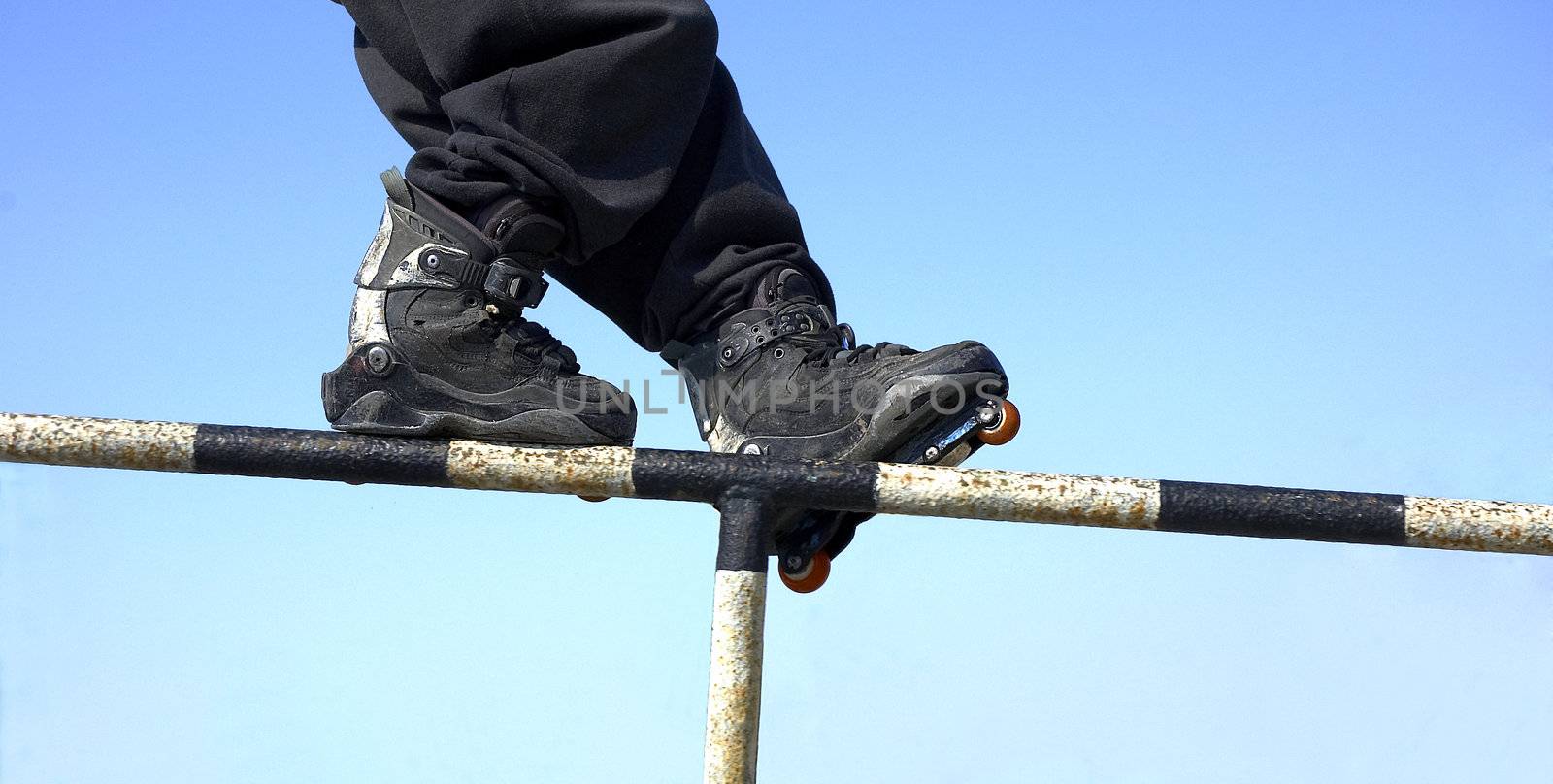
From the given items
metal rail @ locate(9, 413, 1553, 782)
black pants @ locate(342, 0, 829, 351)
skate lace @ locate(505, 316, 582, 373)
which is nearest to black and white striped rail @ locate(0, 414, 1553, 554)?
metal rail @ locate(9, 413, 1553, 782)

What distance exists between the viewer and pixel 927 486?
51.8 inches

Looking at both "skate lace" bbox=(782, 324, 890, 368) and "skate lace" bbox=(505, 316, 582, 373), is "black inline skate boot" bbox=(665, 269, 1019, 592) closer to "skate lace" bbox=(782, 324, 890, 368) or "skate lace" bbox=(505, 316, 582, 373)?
"skate lace" bbox=(782, 324, 890, 368)

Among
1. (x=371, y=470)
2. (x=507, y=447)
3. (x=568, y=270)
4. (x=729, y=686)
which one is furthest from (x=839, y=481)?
(x=568, y=270)

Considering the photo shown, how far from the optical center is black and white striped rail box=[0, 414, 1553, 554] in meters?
1.30

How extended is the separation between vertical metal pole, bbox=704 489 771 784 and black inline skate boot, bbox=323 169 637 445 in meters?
0.23

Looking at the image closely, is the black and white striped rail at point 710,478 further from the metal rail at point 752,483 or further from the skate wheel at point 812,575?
the skate wheel at point 812,575

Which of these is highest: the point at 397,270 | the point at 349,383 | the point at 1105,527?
the point at 397,270

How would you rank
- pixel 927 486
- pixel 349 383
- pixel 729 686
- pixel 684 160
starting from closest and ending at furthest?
1. pixel 729 686
2. pixel 927 486
3. pixel 349 383
4. pixel 684 160

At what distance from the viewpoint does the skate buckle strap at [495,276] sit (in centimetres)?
146

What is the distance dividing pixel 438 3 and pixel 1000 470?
81cm

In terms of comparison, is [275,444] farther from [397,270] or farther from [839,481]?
→ [839,481]

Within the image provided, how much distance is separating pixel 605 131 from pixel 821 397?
0.40m

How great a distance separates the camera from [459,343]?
4.81ft

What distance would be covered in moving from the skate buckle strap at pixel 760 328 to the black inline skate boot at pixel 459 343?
23cm
